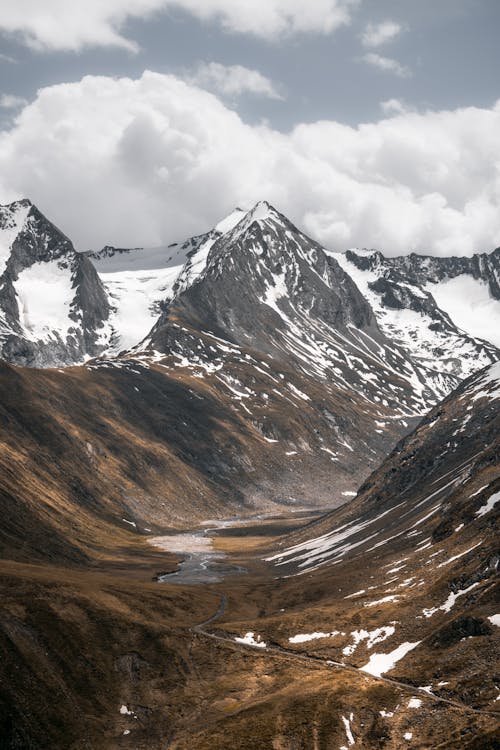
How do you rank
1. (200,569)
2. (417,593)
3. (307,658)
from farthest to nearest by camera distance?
(200,569) → (417,593) → (307,658)

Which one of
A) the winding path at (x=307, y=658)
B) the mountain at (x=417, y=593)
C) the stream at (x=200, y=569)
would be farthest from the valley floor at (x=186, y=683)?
the stream at (x=200, y=569)

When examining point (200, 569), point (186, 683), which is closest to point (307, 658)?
point (186, 683)

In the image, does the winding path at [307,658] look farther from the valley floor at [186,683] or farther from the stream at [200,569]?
the stream at [200,569]

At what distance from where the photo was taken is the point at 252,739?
71.9 m

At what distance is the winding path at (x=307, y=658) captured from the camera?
7162 centimetres

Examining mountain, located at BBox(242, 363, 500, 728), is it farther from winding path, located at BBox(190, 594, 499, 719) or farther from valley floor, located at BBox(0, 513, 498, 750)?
valley floor, located at BBox(0, 513, 498, 750)

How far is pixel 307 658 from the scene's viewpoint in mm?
93188

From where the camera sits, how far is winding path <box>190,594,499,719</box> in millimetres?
71625

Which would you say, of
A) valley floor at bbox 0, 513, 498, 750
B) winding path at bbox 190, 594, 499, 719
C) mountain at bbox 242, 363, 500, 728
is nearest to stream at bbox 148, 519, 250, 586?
mountain at bbox 242, 363, 500, 728

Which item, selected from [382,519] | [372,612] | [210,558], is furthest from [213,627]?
[210,558]

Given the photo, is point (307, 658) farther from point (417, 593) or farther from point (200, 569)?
point (200, 569)

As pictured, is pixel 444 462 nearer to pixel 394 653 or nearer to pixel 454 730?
pixel 394 653

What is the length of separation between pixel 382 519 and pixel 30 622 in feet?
329

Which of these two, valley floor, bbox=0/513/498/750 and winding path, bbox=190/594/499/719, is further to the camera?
winding path, bbox=190/594/499/719
